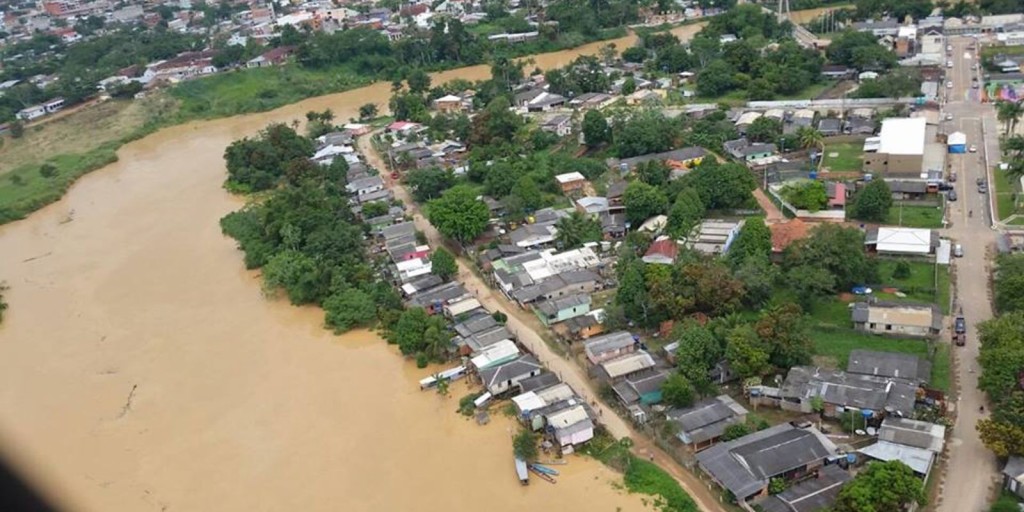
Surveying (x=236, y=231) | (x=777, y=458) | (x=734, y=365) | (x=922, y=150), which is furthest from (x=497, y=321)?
(x=922, y=150)

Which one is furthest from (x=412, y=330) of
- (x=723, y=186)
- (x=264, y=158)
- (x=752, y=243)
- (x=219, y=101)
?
(x=219, y=101)

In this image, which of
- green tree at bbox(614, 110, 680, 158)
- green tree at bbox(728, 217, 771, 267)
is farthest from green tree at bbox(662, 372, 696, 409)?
green tree at bbox(614, 110, 680, 158)

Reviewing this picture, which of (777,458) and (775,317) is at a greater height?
(775,317)

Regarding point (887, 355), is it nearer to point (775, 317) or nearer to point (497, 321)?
point (775, 317)

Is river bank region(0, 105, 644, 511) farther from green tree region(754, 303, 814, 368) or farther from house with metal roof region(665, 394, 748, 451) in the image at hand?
green tree region(754, 303, 814, 368)

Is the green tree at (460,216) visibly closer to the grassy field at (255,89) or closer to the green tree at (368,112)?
the green tree at (368,112)

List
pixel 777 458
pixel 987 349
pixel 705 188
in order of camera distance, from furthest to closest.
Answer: pixel 705 188 → pixel 987 349 → pixel 777 458

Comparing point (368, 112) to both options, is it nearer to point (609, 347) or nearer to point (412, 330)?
point (412, 330)
